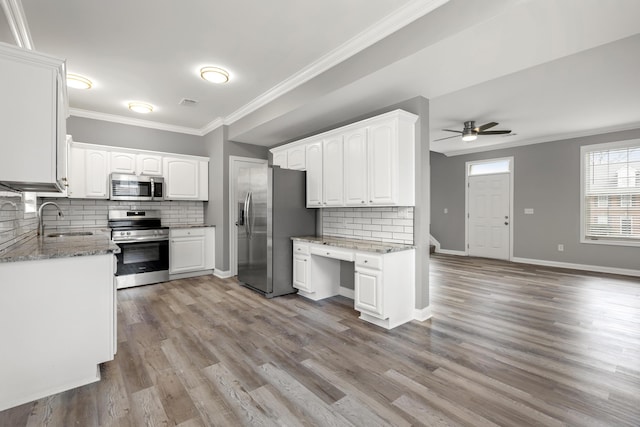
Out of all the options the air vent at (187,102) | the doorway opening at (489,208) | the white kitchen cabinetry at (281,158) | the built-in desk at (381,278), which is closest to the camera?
the built-in desk at (381,278)

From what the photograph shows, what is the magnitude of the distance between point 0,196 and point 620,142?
8591 mm

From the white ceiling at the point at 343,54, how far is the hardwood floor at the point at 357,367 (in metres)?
2.42

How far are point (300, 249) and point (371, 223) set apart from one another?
3.36 feet

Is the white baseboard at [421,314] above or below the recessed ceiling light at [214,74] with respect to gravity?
below

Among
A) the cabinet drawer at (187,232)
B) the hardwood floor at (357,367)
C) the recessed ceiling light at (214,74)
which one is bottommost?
the hardwood floor at (357,367)

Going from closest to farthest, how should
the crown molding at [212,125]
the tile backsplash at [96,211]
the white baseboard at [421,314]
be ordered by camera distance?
the white baseboard at [421,314]
the tile backsplash at [96,211]
the crown molding at [212,125]

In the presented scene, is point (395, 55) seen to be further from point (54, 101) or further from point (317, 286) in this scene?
point (317, 286)

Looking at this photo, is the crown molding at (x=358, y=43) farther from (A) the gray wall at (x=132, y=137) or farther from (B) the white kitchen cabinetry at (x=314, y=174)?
(A) the gray wall at (x=132, y=137)

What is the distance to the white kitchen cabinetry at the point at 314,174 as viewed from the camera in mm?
4043

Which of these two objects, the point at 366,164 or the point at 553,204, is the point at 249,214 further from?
the point at 553,204

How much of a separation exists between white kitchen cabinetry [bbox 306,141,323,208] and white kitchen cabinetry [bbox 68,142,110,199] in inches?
125

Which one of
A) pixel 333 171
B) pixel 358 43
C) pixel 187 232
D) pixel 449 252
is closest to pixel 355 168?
pixel 333 171

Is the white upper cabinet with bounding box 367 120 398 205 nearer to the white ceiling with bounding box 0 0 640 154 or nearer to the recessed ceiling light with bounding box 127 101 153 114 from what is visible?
the white ceiling with bounding box 0 0 640 154

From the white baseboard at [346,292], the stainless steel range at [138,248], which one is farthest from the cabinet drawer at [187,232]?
the white baseboard at [346,292]
